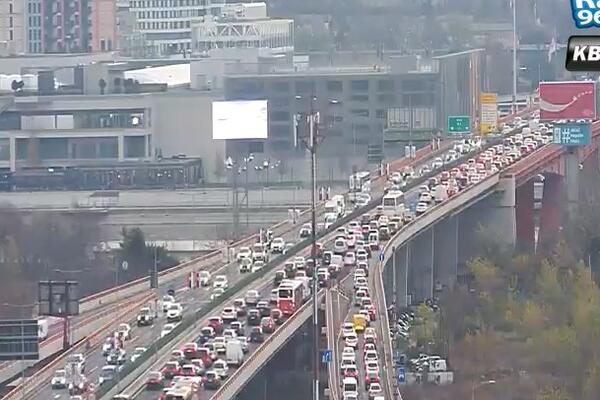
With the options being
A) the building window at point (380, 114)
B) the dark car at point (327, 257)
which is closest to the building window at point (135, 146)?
the building window at point (380, 114)

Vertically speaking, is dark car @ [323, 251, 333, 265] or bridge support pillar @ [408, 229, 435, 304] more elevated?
dark car @ [323, 251, 333, 265]

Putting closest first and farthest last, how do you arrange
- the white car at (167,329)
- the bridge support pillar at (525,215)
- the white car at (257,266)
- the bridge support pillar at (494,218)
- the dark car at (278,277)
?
the white car at (167,329) → the dark car at (278,277) → the white car at (257,266) → the bridge support pillar at (525,215) → the bridge support pillar at (494,218)

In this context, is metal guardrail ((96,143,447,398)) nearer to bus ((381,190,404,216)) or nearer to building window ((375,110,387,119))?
bus ((381,190,404,216))

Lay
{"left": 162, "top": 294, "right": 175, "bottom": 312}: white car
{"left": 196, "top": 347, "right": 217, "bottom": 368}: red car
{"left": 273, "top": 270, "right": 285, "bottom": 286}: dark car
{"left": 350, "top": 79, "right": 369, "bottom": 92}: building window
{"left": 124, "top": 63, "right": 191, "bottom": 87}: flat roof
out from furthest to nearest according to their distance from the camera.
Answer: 1. {"left": 124, "top": 63, "right": 191, "bottom": 87}: flat roof
2. {"left": 350, "top": 79, "right": 369, "bottom": 92}: building window
3. {"left": 273, "top": 270, "right": 285, "bottom": 286}: dark car
4. {"left": 162, "top": 294, "right": 175, "bottom": 312}: white car
5. {"left": 196, "top": 347, "right": 217, "bottom": 368}: red car

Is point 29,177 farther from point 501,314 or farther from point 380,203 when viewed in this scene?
point 501,314

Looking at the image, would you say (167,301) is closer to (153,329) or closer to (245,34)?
(153,329)

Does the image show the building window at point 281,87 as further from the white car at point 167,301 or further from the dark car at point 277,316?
the dark car at point 277,316

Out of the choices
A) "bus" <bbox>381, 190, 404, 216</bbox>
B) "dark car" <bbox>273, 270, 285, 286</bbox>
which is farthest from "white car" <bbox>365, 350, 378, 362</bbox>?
"bus" <bbox>381, 190, 404, 216</bbox>
